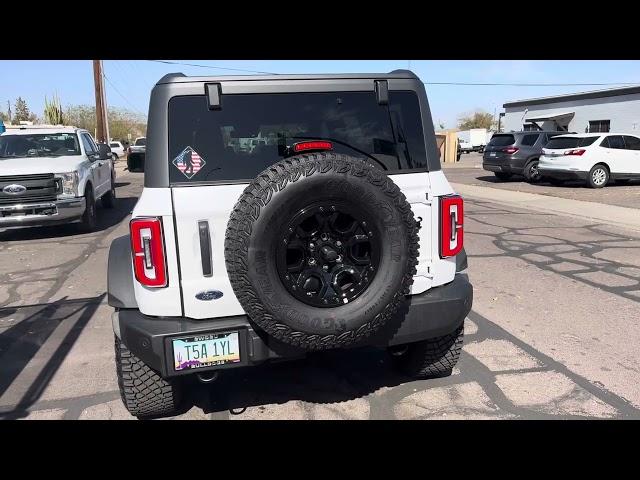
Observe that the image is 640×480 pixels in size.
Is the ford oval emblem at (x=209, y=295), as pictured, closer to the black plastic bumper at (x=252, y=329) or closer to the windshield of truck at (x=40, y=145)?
the black plastic bumper at (x=252, y=329)

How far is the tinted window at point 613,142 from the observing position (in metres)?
14.8

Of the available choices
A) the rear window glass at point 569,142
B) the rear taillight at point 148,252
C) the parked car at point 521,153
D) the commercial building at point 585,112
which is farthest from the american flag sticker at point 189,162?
the commercial building at point 585,112

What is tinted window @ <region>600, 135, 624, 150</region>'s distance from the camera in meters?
14.8

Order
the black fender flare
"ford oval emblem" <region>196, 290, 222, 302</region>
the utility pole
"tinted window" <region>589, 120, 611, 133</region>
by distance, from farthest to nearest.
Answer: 1. "tinted window" <region>589, 120, 611, 133</region>
2. the utility pole
3. the black fender flare
4. "ford oval emblem" <region>196, 290, 222, 302</region>

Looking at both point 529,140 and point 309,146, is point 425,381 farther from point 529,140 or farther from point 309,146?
point 529,140

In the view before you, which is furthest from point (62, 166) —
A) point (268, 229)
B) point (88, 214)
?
point (268, 229)

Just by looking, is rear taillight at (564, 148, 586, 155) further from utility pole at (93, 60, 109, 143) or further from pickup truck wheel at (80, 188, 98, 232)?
utility pole at (93, 60, 109, 143)


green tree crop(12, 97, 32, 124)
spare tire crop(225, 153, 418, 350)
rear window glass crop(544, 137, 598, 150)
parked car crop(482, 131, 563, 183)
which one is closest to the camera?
spare tire crop(225, 153, 418, 350)

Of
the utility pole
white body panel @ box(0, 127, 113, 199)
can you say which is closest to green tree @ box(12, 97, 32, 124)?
the utility pole

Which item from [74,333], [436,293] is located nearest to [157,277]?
[436,293]

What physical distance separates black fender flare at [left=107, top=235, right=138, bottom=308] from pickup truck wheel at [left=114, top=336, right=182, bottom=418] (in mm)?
266

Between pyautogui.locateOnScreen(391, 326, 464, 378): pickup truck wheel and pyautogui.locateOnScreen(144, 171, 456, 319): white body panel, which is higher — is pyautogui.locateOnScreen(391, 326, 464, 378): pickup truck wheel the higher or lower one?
the lower one
